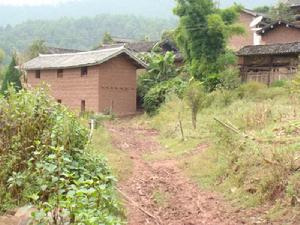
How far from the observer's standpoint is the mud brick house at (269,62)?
2333 cm

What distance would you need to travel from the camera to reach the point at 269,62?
24578 millimetres

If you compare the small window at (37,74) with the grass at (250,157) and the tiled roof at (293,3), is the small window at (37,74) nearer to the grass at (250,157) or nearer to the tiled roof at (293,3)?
the grass at (250,157)

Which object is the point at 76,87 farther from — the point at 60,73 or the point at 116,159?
the point at 116,159

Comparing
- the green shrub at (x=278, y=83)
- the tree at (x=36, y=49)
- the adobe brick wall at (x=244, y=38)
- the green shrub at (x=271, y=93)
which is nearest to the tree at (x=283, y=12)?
the adobe brick wall at (x=244, y=38)

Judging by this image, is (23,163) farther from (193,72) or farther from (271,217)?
(193,72)

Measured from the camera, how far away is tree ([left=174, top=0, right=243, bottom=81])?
23.0 m

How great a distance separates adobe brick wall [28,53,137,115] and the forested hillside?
1585 inches

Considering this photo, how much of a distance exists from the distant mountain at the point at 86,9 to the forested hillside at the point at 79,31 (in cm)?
5911

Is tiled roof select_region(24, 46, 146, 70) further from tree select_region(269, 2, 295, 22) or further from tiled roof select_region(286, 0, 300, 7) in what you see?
tiled roof select_region(286, 0, 300, 7)

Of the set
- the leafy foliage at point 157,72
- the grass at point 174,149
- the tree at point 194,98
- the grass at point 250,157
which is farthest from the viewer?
the leafy foliage at point 157,72

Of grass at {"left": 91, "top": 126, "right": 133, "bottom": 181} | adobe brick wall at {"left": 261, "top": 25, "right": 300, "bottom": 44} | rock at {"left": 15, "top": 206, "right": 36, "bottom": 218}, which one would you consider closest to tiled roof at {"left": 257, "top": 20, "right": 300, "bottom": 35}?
adobe brick wall at {"left": 261, "top": 25, "right": 300, "bottom": 44}

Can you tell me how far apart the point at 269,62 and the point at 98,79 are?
→ 9091 millimetres

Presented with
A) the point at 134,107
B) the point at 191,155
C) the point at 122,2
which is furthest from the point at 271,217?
the point at 122,2

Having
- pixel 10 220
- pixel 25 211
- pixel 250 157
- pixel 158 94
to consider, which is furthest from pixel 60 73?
pixel 25 211
